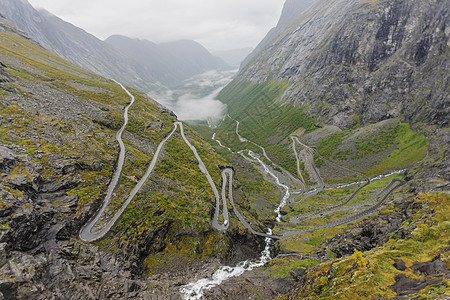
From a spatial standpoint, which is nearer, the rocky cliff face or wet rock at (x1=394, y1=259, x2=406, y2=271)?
wet rock at (x1=394, y1=259, x2=406, y2=271)

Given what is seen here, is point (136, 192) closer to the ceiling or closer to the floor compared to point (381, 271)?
closer to the floor

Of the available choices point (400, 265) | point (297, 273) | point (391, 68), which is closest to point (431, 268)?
point (400, 265)

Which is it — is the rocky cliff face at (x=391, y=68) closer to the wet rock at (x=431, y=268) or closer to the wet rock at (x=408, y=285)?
the wet rock at (x=431, y=268)

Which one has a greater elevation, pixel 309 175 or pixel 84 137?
pixel 84 137

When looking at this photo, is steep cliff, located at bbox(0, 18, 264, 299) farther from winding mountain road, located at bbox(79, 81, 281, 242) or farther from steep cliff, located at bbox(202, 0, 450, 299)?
steep cliff, located at bbox(202, 0, 450, 299)

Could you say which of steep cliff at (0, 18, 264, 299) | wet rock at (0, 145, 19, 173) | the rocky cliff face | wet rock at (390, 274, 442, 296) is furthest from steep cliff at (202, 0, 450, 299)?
wet rock at (0, 145, 19, 173)

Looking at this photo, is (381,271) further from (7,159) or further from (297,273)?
(7,159)

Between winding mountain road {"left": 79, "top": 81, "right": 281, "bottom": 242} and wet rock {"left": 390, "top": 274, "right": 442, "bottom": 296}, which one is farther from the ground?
wet rock {"left": 390, "top": 274, "right": 442, "bottom": 296}

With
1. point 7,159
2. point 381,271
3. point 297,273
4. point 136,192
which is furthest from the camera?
point 136,192

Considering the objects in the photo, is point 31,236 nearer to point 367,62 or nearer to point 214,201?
point 214,201

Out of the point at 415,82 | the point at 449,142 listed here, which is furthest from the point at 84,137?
the point at 415,82

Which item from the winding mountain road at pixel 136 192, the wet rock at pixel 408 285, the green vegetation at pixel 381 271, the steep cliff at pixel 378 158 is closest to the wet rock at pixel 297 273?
the steep cliff at pixel 378 158
